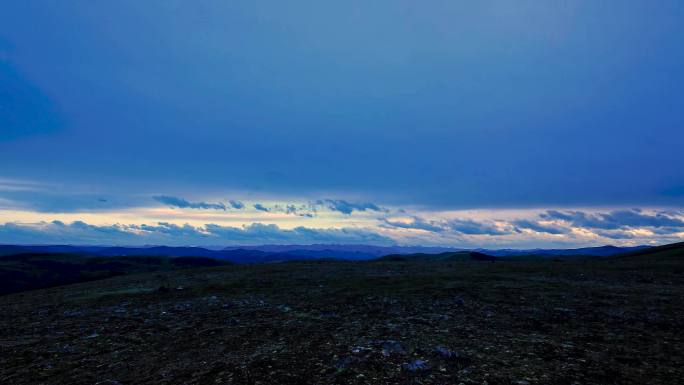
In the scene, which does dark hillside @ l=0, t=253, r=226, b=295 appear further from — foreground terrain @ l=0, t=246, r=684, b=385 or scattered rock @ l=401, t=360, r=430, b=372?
scattered rock @ l=401, t=360, r=430, b=372

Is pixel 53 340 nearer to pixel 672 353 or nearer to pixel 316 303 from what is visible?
pixel 316 303

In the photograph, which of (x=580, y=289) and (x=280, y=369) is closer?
(x=280, y=369)

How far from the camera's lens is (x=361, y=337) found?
1315 centimetres

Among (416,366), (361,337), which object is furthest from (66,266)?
(416,366)

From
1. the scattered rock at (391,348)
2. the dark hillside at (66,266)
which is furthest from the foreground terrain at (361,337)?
the dark hillside at (66,266)

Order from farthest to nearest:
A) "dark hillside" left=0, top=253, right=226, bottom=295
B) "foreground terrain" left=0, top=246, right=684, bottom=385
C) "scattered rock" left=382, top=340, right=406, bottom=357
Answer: "dark hillside" left=0, top=253, right=226, bottom=295, "scattered rock" left=382, top=340, right=406, bottom=357, "foreground terrain" left=0, top=246, right=684, bottom=385

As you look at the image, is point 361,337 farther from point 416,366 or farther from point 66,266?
point 66,266

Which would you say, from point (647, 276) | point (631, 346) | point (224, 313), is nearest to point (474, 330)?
point (631, 346)

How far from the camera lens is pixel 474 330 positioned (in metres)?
13.8

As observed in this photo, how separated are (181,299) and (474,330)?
60.5 ft

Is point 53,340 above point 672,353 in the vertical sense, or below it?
below

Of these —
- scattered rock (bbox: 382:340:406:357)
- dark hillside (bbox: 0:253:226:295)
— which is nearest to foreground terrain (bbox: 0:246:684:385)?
scattered rock (bbox: 382:340:406:357)

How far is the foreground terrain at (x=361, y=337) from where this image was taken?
9727 millimetres

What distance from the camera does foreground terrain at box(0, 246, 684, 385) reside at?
973 centimetres
